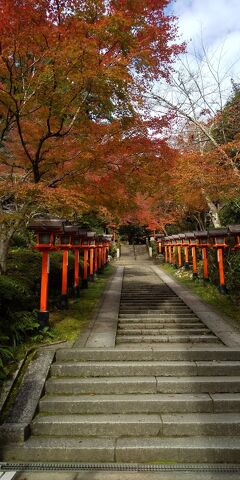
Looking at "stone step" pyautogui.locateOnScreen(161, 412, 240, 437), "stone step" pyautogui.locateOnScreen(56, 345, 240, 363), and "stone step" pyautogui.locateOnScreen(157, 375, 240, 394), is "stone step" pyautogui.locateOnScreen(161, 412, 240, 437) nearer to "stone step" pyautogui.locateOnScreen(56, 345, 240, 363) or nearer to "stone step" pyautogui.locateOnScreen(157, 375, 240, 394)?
"stone step" pyautogui.locateOnScreen(157, 375, 240, 394)

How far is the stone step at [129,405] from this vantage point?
17.5 feet

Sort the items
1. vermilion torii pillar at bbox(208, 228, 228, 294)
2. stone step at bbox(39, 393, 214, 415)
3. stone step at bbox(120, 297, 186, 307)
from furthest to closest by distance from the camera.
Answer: vermilion torii pillar at bbox(208, 228, 228, 294), stone step at bbox(120, 297, 186, 307), stone step at bbox(39, 393, 214, 415)

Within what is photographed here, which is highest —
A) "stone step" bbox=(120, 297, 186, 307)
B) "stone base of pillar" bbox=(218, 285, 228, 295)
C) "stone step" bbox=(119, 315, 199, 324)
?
"stone base of pillar" bbox=(218, 285, 228, 295)

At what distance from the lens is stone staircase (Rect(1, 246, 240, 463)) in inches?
179

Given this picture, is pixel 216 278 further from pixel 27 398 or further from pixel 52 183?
pixel 27 398

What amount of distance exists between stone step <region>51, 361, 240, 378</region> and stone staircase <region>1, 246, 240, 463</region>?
2 centimetres

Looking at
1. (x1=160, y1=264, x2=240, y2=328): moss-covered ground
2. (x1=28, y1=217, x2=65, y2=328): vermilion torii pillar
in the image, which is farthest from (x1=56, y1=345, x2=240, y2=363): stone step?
(x1=160, y1=264, x2=240, y2=328): moss-covered ground

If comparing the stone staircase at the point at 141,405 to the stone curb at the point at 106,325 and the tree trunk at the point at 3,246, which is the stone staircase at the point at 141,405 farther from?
the tree trunk at the point at 3,246

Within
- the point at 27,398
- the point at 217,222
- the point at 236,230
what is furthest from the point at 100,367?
the point at 217,222

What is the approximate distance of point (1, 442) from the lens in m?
4.70

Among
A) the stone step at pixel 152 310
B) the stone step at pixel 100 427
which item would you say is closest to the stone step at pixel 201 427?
the stone step at pixel 100 427

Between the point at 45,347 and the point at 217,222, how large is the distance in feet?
40.8

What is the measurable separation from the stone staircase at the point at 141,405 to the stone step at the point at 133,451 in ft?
0.04

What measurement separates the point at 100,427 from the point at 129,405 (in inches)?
23.4
